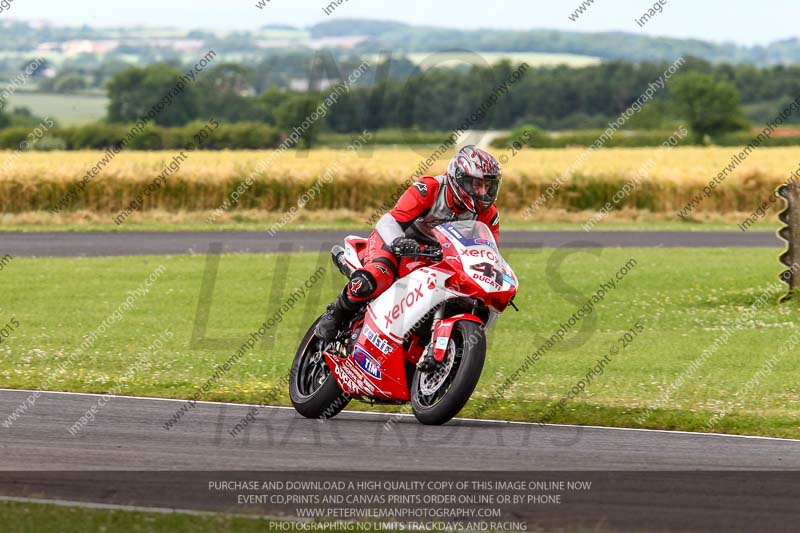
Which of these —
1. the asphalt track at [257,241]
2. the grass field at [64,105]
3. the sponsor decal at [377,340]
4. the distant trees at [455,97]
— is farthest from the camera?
the grass field at [64,105]

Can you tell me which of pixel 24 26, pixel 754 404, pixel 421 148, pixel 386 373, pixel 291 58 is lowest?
pixel 24 26

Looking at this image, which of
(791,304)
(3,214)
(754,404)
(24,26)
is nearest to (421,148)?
(3,214)

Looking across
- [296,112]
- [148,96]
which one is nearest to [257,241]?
[296,112]

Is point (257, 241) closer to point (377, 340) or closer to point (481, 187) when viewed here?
point (377, 340)

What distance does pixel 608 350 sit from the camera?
1576 cm

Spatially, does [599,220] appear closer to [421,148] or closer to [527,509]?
[421,148]

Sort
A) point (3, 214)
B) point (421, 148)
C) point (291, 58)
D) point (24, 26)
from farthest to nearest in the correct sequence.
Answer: point (24, 26) → point (291, 58) → point (421, 148) → point (3, 214)

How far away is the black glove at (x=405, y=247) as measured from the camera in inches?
352

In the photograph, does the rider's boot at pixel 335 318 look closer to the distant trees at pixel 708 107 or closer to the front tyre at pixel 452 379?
the front tyre at pixel 452 379

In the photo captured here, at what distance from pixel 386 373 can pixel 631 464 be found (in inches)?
84.9

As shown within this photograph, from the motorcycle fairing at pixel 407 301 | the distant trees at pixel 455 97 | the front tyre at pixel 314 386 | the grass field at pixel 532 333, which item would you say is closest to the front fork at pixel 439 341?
the motorcycle fairing at pixel 407 301

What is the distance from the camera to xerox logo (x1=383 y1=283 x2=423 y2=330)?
8.95 meters

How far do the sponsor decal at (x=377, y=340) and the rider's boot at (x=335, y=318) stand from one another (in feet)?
0.84

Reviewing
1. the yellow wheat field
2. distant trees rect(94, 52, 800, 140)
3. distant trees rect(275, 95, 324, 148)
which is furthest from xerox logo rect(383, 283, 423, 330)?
distant trees rect(275, 95, 324, 148)
